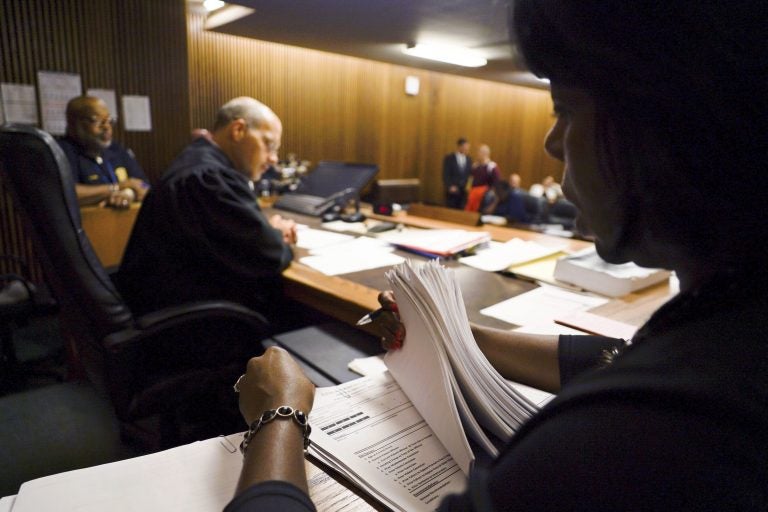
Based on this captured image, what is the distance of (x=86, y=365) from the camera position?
Answer: 153cm

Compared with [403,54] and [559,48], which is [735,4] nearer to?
[559,48]

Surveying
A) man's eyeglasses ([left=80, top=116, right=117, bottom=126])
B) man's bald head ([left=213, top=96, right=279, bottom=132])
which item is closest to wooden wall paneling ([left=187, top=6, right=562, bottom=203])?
man's eyeglasses ([left=80, top=116, right=117, bottom=126])

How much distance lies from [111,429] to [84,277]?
43 cm

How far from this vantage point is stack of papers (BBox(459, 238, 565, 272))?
5.70ft

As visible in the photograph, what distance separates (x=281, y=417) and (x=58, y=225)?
3.32 ft

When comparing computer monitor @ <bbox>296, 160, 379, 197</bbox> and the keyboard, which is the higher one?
computer monitor @ <bbox>296, 160, 379, 197</bbox>

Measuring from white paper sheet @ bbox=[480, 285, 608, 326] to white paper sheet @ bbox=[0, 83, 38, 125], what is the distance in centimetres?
423

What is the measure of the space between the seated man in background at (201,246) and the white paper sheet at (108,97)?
304 centimetres

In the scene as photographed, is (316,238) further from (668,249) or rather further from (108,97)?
(108,97)

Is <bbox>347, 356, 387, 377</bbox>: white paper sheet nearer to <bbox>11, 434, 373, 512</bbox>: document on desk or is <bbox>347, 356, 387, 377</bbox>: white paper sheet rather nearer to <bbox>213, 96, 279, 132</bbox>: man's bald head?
<bbox>11, 434, 373, 512</bbox>: document on desk

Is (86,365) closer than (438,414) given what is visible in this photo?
No

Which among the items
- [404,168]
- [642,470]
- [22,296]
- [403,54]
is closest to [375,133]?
[404,168]

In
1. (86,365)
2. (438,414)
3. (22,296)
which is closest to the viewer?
(438,414)

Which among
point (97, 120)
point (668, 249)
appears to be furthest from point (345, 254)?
point (97, 120)
